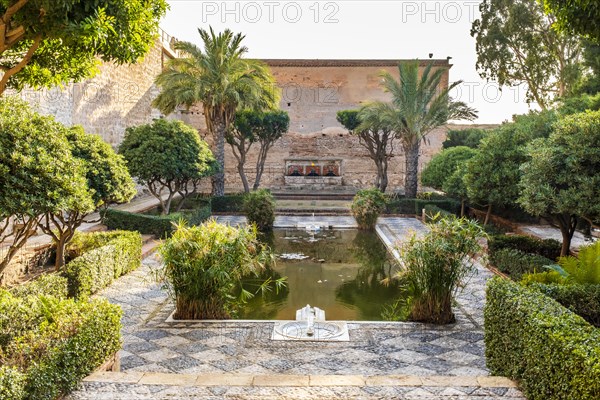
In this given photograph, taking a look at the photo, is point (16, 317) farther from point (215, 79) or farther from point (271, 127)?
point (271, 127)

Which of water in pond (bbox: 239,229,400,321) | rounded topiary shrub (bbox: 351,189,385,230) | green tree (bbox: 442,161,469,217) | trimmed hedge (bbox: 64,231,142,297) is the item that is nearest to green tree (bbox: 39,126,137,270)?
trimmed hedge (bbox: 64,231,142,297)

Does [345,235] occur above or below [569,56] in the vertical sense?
below

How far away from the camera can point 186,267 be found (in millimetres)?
7301

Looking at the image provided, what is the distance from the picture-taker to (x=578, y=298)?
19.4ft

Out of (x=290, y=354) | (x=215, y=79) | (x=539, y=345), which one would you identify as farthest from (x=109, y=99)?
(x=539, y=345)

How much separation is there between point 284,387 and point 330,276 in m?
6.54

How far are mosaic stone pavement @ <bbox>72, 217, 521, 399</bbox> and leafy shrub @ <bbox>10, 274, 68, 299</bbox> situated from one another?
34.8 inches

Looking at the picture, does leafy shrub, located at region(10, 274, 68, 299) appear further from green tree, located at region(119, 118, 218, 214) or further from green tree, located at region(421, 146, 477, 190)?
green tree, located at region(421, 146, 477, 190)

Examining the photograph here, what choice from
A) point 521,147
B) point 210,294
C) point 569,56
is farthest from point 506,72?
point 210,294

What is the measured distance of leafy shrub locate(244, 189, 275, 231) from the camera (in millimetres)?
16578

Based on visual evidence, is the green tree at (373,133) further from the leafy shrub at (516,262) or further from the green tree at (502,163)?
the leafy shrub at (516,262)

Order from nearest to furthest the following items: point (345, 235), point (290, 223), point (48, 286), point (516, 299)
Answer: point (516, 299) → point (48, 286) → point (345, 235) → point (290, 223)

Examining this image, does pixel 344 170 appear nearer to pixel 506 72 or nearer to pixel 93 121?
pixel 506 72

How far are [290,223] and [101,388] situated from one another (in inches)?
547
